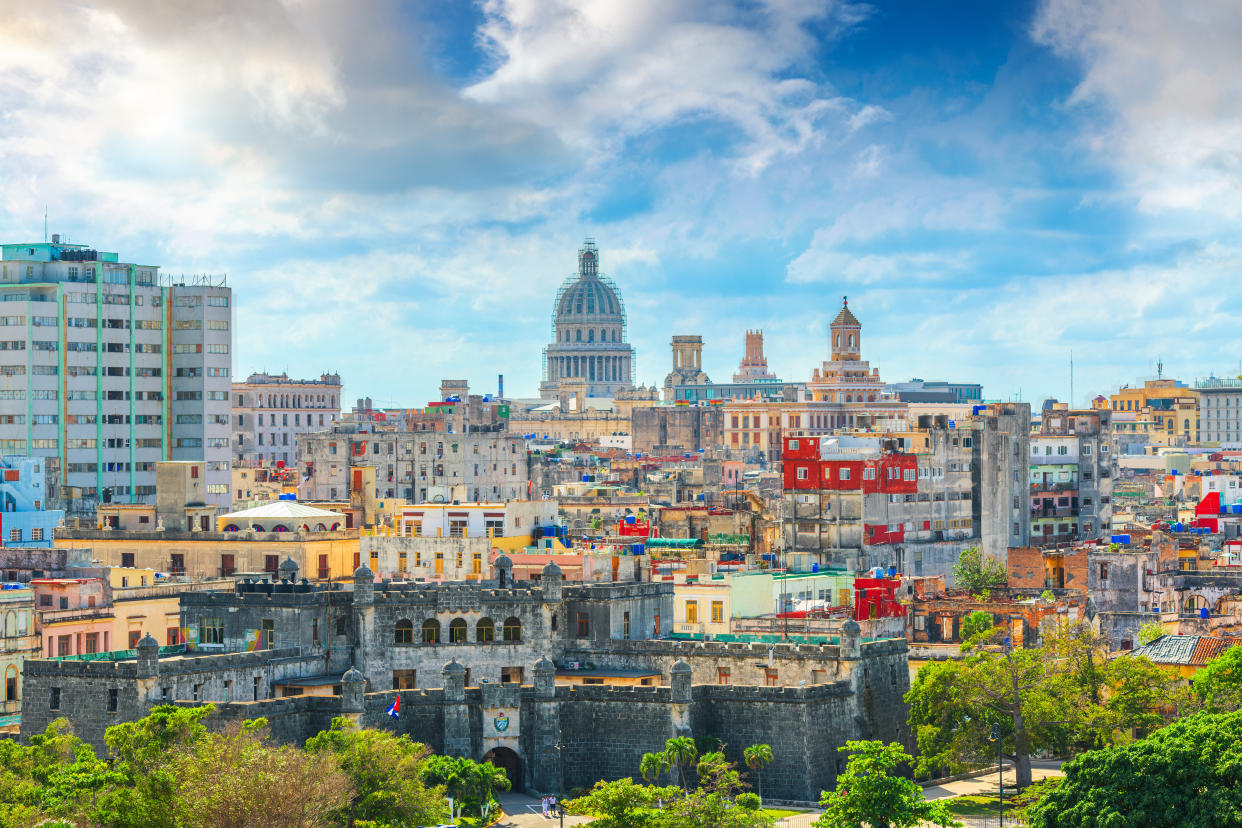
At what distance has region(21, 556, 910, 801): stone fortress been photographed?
340 ft

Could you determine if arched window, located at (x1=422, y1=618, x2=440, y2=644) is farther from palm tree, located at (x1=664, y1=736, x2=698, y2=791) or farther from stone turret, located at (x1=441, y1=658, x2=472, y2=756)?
palm tree, located at (x1=664, y1=736, x2=698, y2=791)

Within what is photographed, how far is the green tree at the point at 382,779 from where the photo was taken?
9331cm

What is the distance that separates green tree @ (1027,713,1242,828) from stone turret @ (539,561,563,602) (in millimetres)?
33947

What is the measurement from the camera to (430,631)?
11369 centimetres

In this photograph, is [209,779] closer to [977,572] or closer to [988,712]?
[988,712]

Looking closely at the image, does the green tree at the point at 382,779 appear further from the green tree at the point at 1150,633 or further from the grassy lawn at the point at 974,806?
the green tree at the point at 1150,633

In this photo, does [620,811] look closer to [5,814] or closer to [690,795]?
[690,795]

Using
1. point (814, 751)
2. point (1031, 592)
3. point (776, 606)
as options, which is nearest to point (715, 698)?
point (814, 751)

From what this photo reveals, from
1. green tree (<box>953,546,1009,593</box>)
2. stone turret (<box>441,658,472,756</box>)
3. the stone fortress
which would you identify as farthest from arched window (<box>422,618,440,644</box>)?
green tree (<box>953,546,1009,593</box>)

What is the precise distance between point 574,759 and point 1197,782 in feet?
111

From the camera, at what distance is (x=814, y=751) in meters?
107

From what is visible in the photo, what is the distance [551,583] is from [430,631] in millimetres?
6697

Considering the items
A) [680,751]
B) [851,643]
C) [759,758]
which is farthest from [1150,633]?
[680,751]

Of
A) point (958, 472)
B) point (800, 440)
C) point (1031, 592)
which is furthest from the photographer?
point (958, 472)
